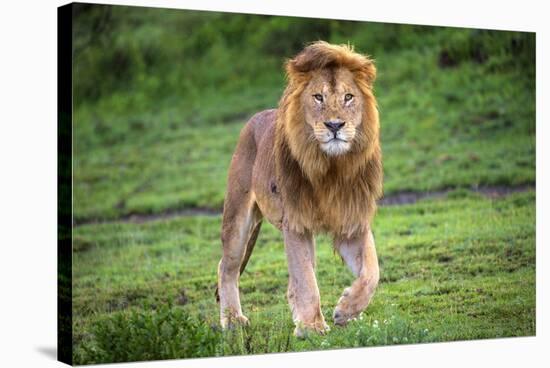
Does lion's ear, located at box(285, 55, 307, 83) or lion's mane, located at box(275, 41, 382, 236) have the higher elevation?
lion's ear, located at box(285, 55, 307, 83)

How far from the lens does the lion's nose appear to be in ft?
21.1

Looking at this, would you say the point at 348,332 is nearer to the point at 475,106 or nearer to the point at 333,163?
the point at 333,163

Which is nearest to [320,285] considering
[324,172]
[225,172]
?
[324,172]

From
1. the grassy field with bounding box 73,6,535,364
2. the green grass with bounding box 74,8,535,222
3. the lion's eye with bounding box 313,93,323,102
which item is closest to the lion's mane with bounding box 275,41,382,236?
the lion's eye with bounding box 313,93,323,102

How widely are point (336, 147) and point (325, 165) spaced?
192 millimetres

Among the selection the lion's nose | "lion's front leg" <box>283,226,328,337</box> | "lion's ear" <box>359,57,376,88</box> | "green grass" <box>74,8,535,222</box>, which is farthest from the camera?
"green grass" <box>74,8,535,222</box>

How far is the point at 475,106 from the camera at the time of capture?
12.3 m

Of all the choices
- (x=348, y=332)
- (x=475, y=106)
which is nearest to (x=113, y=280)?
(x=348, y=332)

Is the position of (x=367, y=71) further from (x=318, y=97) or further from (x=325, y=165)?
(x=325, y=165)

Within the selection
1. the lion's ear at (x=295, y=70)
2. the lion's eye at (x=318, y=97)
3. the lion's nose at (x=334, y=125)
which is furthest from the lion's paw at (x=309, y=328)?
the lion's ear at (x=295, y=70)

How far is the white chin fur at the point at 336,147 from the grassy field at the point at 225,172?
991mm

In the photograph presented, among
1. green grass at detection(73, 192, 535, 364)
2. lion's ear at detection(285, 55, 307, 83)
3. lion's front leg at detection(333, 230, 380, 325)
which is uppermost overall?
lion's ear at detection(285, 55, 307, 83)

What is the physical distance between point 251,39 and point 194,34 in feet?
2.55

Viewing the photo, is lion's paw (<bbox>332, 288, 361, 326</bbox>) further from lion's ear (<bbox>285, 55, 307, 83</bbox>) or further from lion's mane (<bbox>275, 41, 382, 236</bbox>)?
lion's ear (<bbox>285, 55, 307, 83</bbox>)
